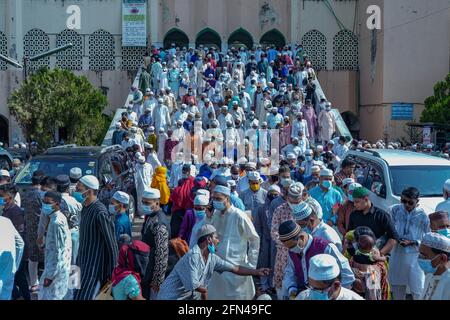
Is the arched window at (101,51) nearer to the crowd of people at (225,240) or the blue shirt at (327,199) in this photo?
the crowd of people at (225,240)

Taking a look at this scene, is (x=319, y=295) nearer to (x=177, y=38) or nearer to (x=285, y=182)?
(x=285, y=182)

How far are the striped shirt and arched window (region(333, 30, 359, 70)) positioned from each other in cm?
2494

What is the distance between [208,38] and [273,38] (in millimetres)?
2707

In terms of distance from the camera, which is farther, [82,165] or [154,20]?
[154,20]

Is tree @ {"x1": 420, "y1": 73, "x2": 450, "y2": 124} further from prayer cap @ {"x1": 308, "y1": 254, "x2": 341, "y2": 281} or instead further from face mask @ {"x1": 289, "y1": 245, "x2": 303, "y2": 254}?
prayer cap @ {"x1": 308, "y1": 254, "x2": 341, "y2": 281}

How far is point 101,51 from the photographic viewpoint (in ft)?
99.0

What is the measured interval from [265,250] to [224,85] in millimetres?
13979

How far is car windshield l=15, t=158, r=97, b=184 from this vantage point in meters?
12.0

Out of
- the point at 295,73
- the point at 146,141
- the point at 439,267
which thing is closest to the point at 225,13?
the point at 295,73

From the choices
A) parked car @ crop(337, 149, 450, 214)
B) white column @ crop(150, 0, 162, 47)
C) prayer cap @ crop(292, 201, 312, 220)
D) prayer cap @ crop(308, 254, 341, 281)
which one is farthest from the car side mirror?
white column @ crop(150, 0, 162, 47)

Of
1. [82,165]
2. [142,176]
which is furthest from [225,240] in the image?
[142,176]

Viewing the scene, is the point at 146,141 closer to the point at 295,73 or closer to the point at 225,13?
the point at 295,73

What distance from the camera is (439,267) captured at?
529cm

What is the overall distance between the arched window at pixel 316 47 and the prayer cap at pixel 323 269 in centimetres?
2641
